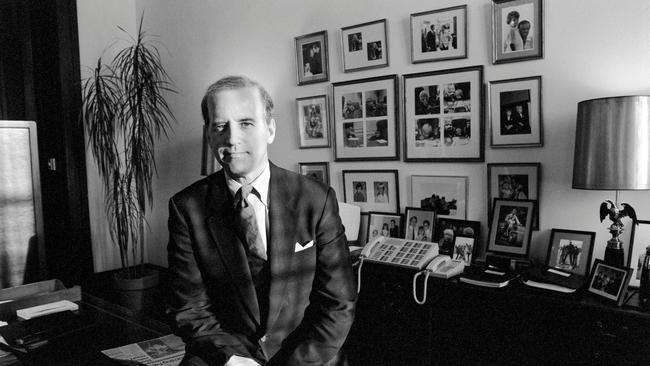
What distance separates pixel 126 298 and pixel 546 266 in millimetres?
3280

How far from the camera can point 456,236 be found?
2.75 metres

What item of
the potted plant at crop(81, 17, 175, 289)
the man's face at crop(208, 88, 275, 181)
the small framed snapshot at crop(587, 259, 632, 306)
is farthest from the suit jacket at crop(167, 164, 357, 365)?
the potted plant at crop(81, 17, 175, 289)

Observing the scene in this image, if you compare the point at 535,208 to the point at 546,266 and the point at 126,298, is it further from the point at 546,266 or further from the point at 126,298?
the point at 126,298

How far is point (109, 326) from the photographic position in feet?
6.43

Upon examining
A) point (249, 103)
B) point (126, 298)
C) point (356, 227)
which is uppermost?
point (249, 103)

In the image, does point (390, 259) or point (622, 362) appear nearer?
point (622, 362)

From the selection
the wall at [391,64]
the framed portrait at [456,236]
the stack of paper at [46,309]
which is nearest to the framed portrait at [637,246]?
the wall at [391,64]

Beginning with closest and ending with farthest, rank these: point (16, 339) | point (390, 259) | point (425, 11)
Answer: point (16, 339) < point (390, 259) < point (425, 11)

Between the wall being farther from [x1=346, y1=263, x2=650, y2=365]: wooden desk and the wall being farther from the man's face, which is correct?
the man's face

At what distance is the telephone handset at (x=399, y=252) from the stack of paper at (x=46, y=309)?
1.38 metres

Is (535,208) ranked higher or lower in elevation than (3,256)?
higher

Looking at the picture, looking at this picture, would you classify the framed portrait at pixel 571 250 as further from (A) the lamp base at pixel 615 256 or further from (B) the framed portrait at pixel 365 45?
(B) the framed portrait at pixel 365 45

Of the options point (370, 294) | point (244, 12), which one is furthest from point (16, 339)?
point (244, 12)

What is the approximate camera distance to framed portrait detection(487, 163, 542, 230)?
2.49 meters
